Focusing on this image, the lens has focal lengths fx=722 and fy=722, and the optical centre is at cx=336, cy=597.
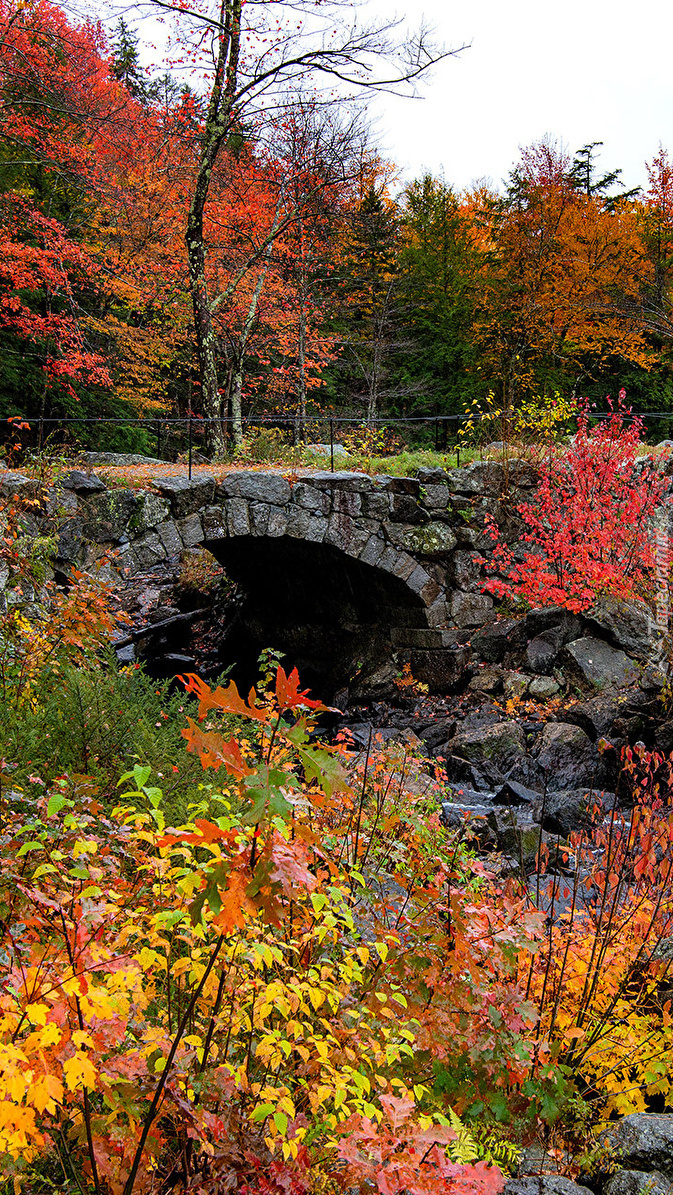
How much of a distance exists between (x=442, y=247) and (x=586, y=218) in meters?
4.29

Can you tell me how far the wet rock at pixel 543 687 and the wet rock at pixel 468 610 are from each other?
165 cm

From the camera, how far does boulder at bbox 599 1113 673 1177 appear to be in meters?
1.86

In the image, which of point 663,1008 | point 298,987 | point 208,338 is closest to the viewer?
point 298,987

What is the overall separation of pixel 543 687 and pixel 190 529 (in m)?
5.00

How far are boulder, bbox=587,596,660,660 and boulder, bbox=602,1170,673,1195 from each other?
8.08 meters

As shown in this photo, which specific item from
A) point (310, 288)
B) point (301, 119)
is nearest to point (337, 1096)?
point (301, 119)

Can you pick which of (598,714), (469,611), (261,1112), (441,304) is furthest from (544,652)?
(441,304)

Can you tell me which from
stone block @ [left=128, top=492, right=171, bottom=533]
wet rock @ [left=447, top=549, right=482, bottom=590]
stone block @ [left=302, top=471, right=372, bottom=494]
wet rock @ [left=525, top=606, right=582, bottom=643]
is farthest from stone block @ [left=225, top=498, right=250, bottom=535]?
wet rock @ [left=525, top=606, right=582, bottom=643]

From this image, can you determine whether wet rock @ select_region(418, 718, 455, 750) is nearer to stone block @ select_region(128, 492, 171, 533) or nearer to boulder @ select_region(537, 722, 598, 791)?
boulder @ select_region(537, 722, 598, 791)

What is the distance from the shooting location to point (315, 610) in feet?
41.1

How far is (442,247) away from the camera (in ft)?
66.7

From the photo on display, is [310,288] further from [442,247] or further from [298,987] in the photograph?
[298,987]

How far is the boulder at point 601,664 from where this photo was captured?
9102 mm

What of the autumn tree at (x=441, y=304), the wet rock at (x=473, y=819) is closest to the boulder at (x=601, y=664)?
the wet rock at (x=473, y=819)
